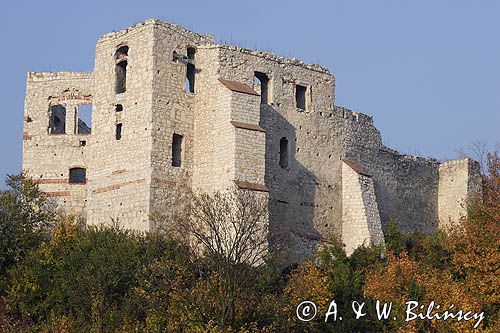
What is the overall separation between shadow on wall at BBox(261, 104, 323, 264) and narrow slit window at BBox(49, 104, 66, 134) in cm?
924

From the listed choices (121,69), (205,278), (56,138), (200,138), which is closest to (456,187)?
(200,138)

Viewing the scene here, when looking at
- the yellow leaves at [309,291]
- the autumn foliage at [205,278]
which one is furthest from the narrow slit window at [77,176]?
the yellow leaves at [309,291]

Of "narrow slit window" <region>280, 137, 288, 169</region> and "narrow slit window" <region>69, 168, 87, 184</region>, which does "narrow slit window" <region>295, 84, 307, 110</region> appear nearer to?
"narrow slit window" <region>280, 137, 288, 169</region>

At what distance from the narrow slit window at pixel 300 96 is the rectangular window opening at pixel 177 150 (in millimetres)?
5873

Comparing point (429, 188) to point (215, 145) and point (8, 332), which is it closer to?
point (215, 145)

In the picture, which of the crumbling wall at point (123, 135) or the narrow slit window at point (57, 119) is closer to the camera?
the crumbling wall at point (123, 135)

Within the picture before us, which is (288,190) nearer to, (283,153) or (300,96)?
(283,153)

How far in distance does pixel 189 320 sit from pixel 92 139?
12.6m

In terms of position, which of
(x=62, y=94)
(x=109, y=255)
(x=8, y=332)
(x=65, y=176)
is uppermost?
(x=62, y=94)

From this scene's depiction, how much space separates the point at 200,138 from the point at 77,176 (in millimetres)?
6846

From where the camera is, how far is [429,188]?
56.9m

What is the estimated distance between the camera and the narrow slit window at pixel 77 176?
5034 centimetres

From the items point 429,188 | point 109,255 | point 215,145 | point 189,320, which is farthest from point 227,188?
point 429,188

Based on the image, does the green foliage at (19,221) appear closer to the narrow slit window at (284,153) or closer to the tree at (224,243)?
the tree at (224,243)
